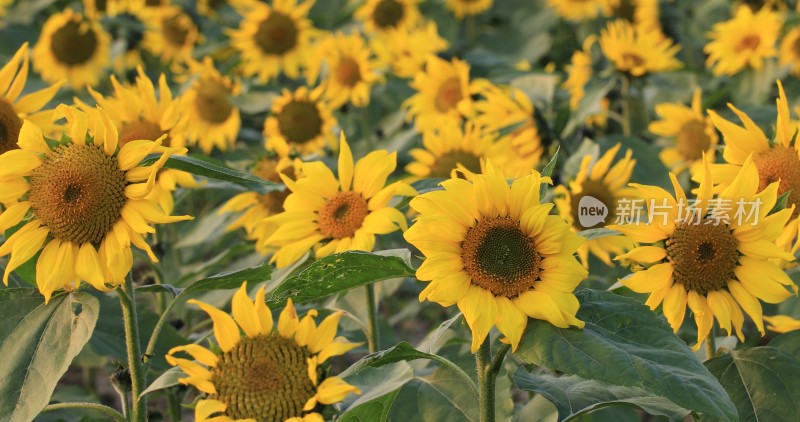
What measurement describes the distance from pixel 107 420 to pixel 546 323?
1.12m

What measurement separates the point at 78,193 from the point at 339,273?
0.38 m

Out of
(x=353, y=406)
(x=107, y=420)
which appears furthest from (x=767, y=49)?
(x=353, y=406)

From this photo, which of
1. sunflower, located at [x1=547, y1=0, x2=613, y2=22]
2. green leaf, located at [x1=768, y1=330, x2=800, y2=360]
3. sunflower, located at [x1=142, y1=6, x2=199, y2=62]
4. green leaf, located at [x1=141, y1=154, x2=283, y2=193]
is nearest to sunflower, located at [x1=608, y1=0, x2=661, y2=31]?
sunflower, located at [x1=547, y1=0, x2=613, y2=22]

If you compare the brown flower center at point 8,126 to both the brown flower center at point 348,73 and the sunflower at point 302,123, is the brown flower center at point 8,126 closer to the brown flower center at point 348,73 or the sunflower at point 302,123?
the sunflower at point 302,123

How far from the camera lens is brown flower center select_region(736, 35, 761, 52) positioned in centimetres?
373

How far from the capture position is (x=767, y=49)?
367 centimetres

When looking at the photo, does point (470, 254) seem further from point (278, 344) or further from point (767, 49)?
point (767, 49)

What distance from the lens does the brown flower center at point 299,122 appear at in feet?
10.2

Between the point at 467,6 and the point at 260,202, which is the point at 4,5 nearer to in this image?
the point at 467,6

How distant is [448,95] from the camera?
10.5 feet

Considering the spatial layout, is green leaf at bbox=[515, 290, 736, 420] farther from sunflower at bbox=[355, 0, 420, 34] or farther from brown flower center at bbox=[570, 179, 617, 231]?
sunflower at bbox=[355, 0, 420, 34]

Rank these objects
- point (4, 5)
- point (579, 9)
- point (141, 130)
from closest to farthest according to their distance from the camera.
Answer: point (141, 130)
point (579, 9)
point (4, 5)

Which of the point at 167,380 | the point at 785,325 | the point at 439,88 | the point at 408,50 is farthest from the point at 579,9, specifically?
the point at 167,380

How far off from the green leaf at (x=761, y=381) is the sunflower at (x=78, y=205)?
85 centimetres
